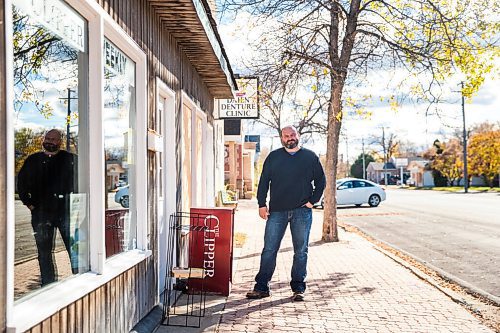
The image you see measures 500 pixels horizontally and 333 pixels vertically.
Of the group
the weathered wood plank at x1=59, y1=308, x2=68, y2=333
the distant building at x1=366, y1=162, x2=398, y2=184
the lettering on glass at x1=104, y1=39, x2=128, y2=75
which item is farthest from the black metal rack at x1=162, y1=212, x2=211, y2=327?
the distant building at x1=366, y1=162, x2=398, y2=184

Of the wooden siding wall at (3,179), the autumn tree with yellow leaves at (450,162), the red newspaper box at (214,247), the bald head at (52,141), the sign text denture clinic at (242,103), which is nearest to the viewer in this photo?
the wooden siding wall at (3,179)

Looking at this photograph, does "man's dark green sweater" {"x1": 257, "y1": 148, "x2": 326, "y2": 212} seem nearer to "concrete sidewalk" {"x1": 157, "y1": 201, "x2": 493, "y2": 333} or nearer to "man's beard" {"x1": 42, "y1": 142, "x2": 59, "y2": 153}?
"concrete sidewalk" {"x1": 157, "y1": 201, "x2": 493, "y2": 333}

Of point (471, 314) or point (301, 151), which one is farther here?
point (301, 151)

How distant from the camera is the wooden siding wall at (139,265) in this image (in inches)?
158

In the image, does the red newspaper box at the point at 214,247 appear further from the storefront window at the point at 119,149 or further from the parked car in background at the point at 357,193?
the parked car in background at the point at 357,193

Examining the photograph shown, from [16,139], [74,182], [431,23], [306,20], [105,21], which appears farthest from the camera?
[306,20]

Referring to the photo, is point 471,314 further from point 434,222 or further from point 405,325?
point 434,222

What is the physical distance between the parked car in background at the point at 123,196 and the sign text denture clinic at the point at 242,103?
876 cm

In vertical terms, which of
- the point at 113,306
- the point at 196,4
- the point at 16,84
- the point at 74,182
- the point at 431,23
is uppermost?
the point at 431,23

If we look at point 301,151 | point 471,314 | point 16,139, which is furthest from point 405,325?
point 16,139

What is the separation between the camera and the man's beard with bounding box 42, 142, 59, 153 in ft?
12.5

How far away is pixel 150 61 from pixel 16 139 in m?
3.15

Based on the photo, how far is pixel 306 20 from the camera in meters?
13.5

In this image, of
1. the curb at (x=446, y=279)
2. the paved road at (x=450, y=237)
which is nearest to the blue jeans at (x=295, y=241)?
the curb at (x=446, y=279)
